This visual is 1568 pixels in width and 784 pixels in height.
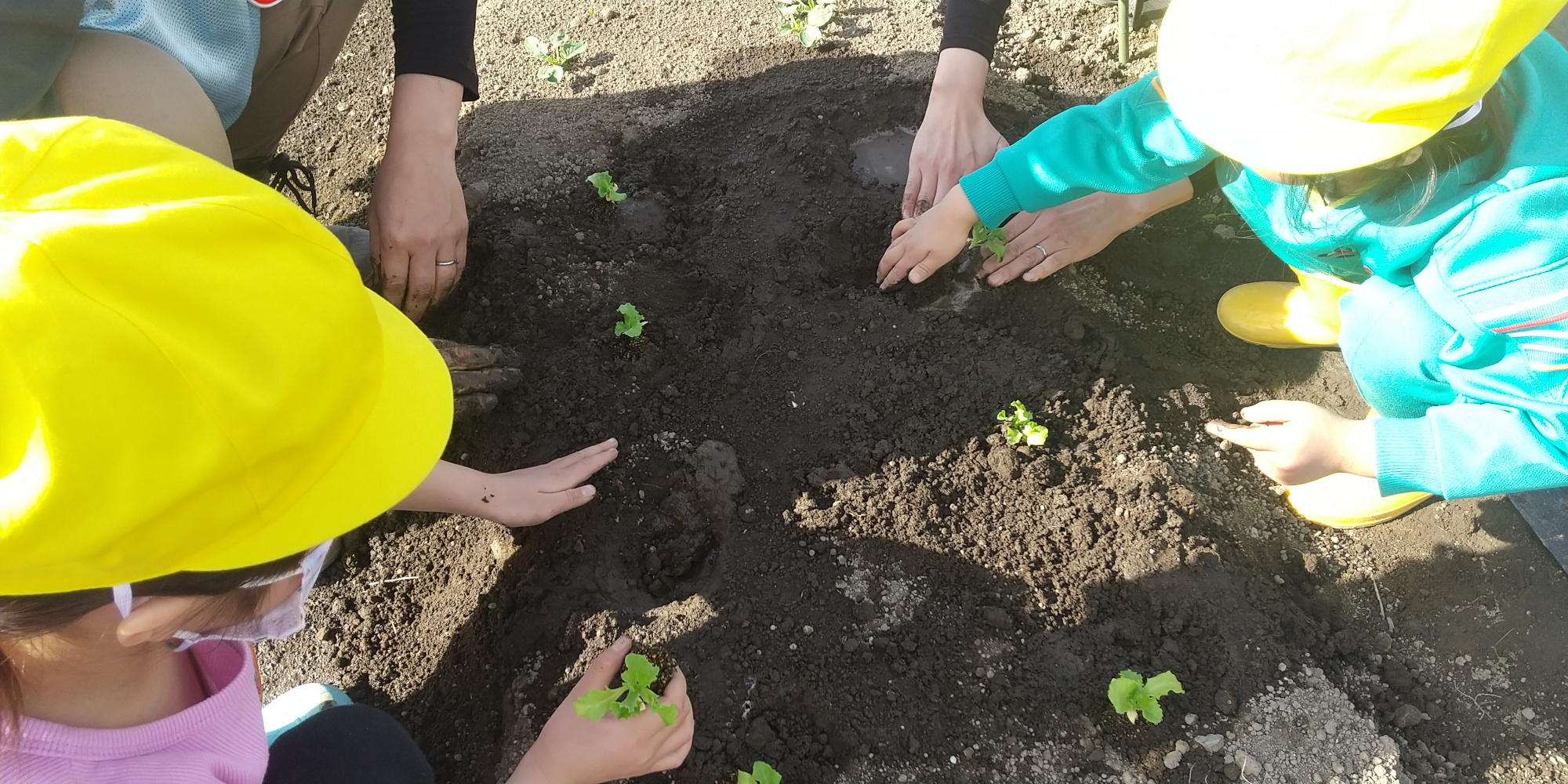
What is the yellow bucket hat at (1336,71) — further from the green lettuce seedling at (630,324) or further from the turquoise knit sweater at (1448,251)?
the green lettuce seedling at (630,324)

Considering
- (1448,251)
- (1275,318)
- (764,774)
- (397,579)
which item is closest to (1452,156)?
(1448,251)

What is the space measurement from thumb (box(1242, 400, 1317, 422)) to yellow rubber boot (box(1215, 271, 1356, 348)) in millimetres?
456

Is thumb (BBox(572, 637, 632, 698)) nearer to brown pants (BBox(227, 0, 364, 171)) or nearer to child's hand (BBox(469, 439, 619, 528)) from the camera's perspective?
child's hand (BBox(469, 439, 619, 528))

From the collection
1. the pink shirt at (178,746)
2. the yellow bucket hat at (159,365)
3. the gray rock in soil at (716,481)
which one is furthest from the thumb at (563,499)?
the yellow bucket hat at (159,365)

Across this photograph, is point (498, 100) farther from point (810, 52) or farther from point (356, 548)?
point (356, 548)

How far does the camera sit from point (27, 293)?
0.85m

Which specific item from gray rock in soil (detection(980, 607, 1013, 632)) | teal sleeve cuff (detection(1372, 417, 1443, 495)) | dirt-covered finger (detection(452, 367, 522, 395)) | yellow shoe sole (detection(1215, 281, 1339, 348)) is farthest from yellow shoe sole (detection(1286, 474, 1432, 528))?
dirt-covered finger (detection(452, 367, 522, 395))

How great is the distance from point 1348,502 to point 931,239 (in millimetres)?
1154

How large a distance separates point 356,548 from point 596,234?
104 cm

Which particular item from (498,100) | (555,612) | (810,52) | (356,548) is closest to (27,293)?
(555,612)

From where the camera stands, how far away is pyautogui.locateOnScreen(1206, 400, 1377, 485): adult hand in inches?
72.6

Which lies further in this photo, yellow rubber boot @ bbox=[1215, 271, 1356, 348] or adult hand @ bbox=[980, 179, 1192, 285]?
adult hand @ bbox=[980, 179, 1192, 285]

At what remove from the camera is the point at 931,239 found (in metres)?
2.25

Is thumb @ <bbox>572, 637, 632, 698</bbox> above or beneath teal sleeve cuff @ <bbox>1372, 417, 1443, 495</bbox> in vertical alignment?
beneath
